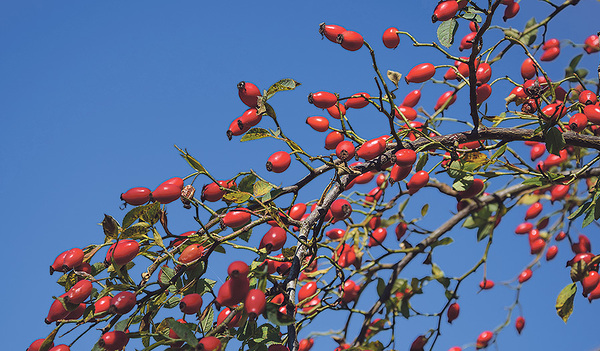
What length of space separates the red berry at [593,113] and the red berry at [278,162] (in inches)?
37.3

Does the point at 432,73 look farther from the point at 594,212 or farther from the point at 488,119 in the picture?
the point at 594,212

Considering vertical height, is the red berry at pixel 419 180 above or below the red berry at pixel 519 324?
below

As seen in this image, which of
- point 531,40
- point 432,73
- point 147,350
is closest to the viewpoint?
point 147,350

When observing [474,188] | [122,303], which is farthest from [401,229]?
[122,303]

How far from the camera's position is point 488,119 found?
1604 millimetres

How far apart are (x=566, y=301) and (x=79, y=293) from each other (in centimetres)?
160

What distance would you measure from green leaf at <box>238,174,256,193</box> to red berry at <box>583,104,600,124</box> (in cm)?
104

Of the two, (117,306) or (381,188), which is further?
(381,188)

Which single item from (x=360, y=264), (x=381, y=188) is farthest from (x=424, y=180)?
(x=381, y=188)

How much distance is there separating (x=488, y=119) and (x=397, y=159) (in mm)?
480

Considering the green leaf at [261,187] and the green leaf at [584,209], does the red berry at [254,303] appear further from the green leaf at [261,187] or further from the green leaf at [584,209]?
the green leaf at [584,209]

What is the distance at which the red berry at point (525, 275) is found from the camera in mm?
2766

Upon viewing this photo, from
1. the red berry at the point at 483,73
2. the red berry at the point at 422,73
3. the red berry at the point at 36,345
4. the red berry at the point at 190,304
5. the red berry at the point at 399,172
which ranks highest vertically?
the red berry at the point at 483,73

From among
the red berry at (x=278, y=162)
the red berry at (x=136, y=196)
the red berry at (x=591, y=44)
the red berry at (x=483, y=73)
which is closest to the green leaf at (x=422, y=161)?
the red berry at (x=483, y=73)
